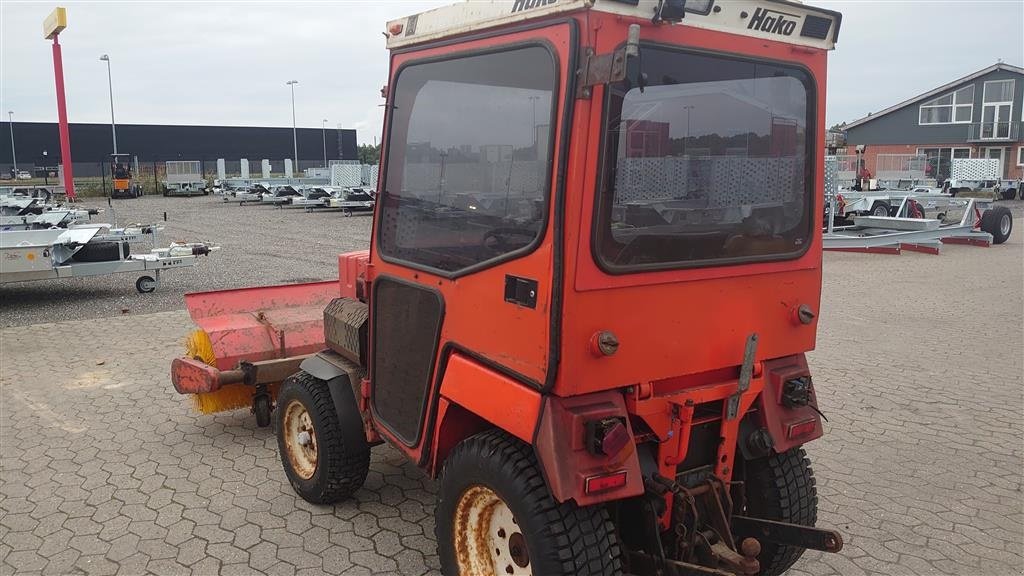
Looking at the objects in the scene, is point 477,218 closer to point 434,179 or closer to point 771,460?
point 434,179

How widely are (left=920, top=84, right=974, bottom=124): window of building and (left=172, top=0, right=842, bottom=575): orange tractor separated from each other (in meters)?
44.0

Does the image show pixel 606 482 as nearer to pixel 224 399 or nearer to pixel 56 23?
pixel 224 399

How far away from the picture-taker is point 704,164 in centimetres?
277

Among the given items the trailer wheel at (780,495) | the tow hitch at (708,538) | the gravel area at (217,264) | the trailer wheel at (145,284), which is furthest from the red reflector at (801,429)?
the trailer wheel at (145,284)

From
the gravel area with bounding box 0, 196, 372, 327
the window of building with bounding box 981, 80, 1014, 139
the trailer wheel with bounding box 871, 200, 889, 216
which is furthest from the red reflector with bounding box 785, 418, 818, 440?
the window of building with bounding box 981, 80, 1014, 139

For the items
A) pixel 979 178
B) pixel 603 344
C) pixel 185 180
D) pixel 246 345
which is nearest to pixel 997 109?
pixel 979 178

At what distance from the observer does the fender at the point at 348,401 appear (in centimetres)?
379

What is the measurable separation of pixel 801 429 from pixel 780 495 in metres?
0.31

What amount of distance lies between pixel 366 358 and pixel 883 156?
42908 mm

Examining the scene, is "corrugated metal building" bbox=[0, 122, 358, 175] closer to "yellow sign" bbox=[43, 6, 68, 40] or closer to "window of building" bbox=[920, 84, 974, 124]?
"yellow sign" bbox=[43, 6, 68, 40]

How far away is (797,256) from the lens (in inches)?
120

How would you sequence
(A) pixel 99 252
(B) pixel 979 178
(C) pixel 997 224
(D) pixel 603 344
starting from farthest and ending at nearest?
(B) pixel 979 178
(C) pixel 997 224
(A) pixel 99 252
(D) pixel 603 344

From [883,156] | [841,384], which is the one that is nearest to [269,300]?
[841,384]

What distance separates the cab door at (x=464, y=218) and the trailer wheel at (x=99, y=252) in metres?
8.39
